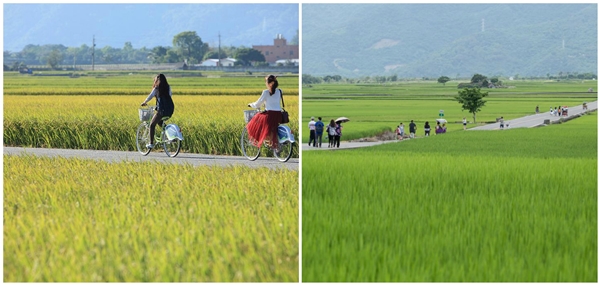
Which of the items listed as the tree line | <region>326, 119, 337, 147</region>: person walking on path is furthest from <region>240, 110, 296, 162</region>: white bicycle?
<region>326, 119, 337, 147</region>: person walking on path

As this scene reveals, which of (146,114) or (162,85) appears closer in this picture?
(162,85)

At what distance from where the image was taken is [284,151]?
771 centimetres

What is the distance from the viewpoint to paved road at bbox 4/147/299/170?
25.1 feet

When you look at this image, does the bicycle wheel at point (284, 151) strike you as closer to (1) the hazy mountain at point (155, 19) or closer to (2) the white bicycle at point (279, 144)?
(2) the white bicycle at point (279, 144)

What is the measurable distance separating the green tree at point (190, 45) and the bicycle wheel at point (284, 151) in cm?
598

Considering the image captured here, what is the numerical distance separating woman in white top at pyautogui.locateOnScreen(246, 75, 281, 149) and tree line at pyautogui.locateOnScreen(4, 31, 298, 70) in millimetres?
4527

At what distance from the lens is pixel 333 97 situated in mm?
60688

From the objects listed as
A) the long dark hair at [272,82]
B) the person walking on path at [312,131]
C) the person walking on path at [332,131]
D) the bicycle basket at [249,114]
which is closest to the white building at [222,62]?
the person walking on path at [312,131]

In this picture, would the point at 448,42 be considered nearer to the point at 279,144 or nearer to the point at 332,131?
the point at 332,131

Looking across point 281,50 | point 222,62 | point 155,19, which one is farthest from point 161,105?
point 222,62

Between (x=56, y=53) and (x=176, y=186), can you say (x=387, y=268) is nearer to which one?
(x=176, y=186)

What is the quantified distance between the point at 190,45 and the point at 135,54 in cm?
225

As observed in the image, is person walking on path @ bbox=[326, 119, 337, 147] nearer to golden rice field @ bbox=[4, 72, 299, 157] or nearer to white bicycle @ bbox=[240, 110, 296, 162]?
golden rice field @ bbox=[4, 72, 299, 157]

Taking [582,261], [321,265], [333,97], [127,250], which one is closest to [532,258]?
[582,261]
